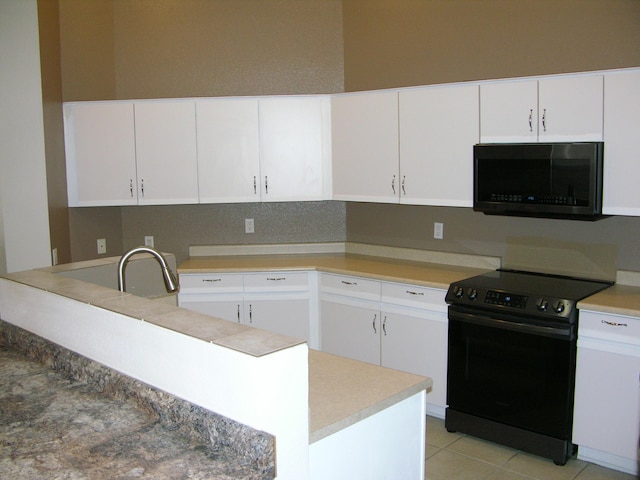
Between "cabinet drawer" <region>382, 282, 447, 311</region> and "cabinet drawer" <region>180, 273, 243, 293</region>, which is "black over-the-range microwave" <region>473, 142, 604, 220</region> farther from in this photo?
"cabinet drawer" <region>180, 273, 243, 293</region>

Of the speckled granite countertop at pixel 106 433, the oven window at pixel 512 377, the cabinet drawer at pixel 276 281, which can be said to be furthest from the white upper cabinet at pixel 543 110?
the speckled granite countertop at pixel 106 433

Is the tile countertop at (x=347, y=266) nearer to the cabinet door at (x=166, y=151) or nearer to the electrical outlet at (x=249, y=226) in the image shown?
the electrical outlet at (x=249, y=226)

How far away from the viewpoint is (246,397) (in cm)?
150

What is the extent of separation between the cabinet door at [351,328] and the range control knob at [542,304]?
1.16 metres

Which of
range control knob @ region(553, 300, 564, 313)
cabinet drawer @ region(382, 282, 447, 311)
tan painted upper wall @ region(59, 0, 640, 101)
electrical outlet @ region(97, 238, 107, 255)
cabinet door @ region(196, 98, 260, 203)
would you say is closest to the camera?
range control knob @ region(553, 300, 564, 313)

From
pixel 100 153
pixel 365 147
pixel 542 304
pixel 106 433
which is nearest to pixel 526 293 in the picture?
pixel 542 304

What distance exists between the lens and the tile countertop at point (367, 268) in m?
3.42

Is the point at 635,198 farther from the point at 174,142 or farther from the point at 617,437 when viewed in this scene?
the point at 174,142

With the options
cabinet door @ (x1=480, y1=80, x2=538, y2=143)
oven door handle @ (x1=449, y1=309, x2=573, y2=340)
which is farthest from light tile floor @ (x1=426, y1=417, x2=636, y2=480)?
cabinet door @ (x1=480, y1=80, x2=538, y2=143)

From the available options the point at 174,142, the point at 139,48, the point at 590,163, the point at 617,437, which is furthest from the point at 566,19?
the point at 139,48

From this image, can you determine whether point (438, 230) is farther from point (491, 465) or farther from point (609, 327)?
point (491, 465)

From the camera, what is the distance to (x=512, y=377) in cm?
340

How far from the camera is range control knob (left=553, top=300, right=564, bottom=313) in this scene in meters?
3.19

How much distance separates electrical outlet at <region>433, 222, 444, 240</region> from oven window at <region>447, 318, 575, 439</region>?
0.97 meters
